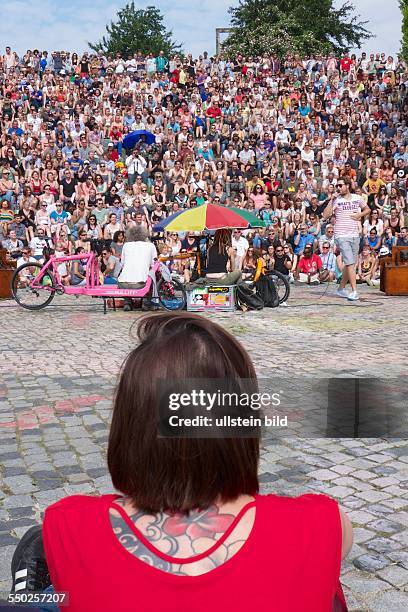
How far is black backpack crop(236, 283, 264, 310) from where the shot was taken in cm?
1155

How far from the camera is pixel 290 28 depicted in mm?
47688

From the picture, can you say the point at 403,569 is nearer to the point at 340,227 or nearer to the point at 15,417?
the point at 15,417

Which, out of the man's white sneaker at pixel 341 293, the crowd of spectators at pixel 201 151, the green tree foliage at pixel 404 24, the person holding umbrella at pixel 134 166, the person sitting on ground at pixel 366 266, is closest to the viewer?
the man's white sneaker at pixel 341 293

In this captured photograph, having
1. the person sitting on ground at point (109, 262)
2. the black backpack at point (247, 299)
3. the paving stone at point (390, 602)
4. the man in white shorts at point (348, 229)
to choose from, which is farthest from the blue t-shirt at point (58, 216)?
the paving stone at point (390, 602)

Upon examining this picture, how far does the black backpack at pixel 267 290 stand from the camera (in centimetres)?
1173

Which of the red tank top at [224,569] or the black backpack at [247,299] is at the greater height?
the red tank top at [224,569]

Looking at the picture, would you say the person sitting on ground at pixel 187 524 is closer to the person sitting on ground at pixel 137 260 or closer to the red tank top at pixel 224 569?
the red tank top at pixel 224 569

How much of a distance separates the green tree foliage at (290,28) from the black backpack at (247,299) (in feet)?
119

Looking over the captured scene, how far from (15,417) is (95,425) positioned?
0.64 m

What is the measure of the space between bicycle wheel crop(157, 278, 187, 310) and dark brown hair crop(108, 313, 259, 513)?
1041 centimetres

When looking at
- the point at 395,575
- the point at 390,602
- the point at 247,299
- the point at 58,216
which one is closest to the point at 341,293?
the point at 247,299

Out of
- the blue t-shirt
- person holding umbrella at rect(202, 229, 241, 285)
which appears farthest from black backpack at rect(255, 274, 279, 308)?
the blue t-shirt

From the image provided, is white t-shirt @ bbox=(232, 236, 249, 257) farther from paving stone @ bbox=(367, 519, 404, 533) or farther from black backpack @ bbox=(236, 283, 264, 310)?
paving stone @ bbox=(367, 519, 404, 533)

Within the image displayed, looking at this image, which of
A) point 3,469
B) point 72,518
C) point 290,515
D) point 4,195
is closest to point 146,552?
point 72,518
